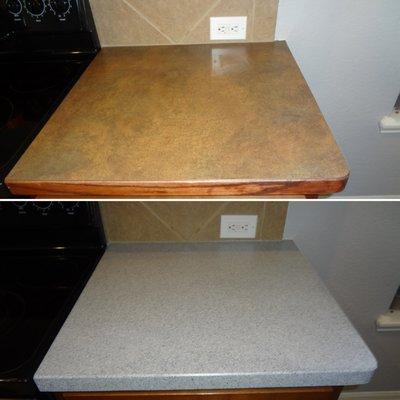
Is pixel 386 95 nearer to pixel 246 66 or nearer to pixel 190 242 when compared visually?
pixel 246 66

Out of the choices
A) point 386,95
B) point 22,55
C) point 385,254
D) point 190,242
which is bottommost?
point 385,254

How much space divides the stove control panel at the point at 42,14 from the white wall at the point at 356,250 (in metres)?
0.80

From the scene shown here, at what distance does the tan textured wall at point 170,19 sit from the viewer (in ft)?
2.47

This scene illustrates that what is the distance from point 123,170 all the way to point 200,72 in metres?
0.35

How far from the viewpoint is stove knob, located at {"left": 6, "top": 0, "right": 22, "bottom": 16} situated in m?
0.74

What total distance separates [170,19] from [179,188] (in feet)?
1.80

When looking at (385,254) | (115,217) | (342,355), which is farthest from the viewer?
(385,254)

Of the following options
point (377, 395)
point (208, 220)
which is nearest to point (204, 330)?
point (208, 220)

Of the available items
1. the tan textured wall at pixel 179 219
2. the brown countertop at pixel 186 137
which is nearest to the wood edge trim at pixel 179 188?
the brown countertop at pixel 186 137

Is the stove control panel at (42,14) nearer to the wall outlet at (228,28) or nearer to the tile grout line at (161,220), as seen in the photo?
the wall outlet at (228,28)

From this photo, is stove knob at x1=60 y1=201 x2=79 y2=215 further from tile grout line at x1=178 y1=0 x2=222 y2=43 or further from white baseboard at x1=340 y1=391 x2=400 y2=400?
white baseboard at x1=340 y1=391 x2=400 y2=400

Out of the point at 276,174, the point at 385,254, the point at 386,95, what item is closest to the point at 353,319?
the point at 385,254

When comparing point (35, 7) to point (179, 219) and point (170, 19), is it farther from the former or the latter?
point (179, 219)

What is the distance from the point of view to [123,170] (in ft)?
1.49
